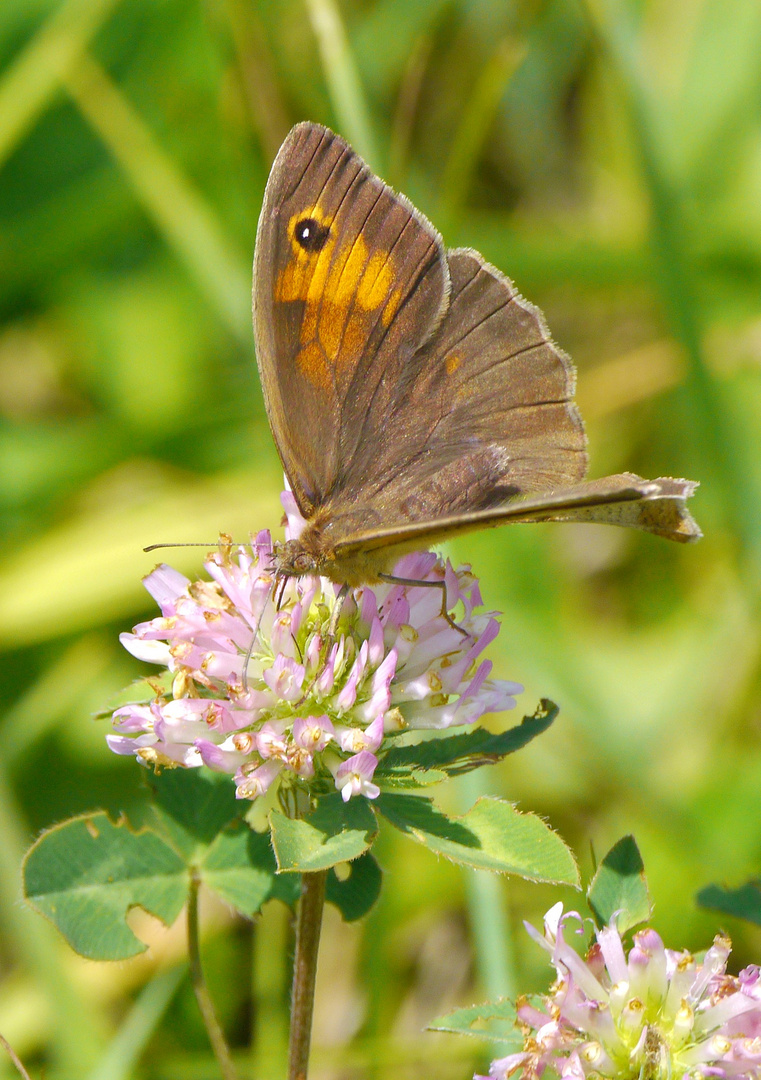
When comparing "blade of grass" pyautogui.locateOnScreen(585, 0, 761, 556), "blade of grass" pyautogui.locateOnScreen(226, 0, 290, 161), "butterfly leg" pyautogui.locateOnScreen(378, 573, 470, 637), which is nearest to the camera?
"butterfly leg" pyautogui.locateOnScreen(378, 573, 470, 637)

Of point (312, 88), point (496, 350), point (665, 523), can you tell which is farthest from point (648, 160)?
point (665, 523)

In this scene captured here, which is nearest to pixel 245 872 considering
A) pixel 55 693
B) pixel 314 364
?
pixel 314 364

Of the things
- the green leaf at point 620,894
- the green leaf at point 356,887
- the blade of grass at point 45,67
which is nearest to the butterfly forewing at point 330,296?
the green leaf at point 356,887

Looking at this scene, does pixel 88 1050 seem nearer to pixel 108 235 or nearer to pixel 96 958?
pixel 96 958

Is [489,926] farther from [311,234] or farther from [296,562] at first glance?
[311,234]

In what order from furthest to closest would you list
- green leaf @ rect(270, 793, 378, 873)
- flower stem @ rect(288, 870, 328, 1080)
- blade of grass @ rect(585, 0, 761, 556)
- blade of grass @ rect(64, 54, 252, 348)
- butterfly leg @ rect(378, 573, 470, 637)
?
blade of grass @ rect(64, 54, 252, 348) → blade of grass @ rect(585, 0, 761, 556) → butterfly leg @ rect(378, 573, 470, 637) → flower stem @ rect(288, 870, 328, 1080) → green leaf @ rect(270, 793, 378, 873)

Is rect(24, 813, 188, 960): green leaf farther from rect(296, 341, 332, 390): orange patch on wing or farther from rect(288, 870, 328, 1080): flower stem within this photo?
rect(296, 341, 332, 390): orange patch on wing

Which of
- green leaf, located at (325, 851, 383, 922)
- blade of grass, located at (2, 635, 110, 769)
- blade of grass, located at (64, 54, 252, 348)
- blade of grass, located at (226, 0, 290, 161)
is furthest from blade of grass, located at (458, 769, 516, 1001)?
blade of grass, located at (226, 0, 290, 161)

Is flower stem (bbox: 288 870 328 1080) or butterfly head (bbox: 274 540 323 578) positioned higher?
butterfly head (bbox: 274 540 323 578)
